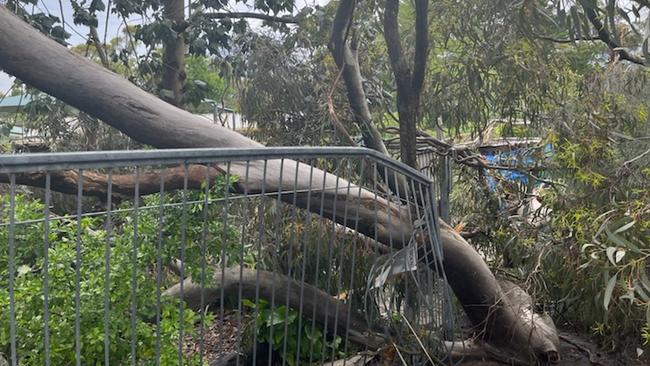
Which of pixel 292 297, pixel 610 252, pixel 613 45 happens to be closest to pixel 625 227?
pixel 610 252

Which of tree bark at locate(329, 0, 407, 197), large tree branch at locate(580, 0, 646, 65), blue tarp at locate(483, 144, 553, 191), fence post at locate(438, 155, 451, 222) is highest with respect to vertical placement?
large tree branch at locate(580, 0, 646, 65)

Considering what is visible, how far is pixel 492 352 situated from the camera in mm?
5586

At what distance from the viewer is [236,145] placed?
15.5 ft

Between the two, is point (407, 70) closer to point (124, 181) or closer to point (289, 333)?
point (289, 333)

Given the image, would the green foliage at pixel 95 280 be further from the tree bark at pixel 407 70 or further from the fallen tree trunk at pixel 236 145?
the tree bark at pixel 407 70

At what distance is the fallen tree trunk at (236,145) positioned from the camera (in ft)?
13.2

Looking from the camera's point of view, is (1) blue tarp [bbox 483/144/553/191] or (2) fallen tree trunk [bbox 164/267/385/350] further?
(1) blue tarp [bbox 483/144/553/191]

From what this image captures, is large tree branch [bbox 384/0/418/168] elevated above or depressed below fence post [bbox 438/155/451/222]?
above

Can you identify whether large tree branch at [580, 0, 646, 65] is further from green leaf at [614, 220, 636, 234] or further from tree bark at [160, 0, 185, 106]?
tree bark at [160, 0, 185, 106]

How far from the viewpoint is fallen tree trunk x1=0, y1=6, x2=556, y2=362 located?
402 cm

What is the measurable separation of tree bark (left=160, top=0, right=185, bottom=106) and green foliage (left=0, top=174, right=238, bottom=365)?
14.8 ft

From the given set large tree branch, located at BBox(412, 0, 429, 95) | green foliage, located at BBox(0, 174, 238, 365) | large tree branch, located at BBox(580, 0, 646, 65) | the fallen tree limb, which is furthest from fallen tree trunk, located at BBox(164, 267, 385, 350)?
large tree branch, located at BBox(580, 0, 646, 65)

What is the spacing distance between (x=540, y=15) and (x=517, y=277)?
214 cm

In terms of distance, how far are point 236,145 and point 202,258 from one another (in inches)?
64.7
